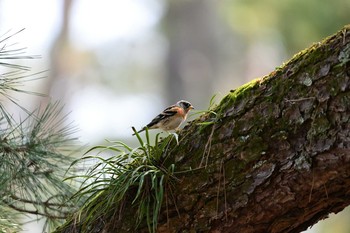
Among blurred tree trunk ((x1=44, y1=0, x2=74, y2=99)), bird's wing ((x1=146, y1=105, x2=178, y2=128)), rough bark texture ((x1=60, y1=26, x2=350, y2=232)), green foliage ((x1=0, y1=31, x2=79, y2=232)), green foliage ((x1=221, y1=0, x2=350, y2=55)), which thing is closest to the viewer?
rough bark texture ((x1=60, y1=26, x2=350, y2=232))

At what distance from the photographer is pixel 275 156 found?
140 centimetres

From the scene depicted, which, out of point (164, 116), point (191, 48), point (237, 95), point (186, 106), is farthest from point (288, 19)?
point (237, 95)

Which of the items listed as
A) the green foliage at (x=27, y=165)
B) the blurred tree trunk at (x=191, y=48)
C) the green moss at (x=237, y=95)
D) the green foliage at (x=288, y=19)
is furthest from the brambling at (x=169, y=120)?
the blurred tree trunk at (x=191, y=48)

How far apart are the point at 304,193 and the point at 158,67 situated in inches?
367

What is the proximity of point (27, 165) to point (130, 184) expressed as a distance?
26.9 inches

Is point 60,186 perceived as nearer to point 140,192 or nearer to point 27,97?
point 140,192

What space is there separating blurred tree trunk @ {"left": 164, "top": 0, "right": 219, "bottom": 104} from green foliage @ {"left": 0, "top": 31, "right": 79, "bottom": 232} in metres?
5.84

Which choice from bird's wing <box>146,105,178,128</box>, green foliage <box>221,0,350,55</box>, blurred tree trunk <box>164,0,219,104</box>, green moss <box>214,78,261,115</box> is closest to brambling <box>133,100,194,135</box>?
bird's wing <box>146,105,178,128</box>

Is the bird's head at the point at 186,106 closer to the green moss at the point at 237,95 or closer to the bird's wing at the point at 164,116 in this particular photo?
the bird's wing at the point at 164,116

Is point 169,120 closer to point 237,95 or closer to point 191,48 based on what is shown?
point 237,95

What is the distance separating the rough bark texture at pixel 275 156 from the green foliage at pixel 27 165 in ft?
2.20

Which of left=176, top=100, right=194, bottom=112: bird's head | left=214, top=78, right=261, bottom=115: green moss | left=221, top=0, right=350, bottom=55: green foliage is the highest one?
left=221, top=0, right=350, bottom=55: green foliage

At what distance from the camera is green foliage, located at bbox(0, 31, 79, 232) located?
6.70ft

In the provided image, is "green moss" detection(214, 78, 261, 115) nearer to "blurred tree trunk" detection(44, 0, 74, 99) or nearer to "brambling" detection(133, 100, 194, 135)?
"brambling" detection(133, 100, 194, 135)
